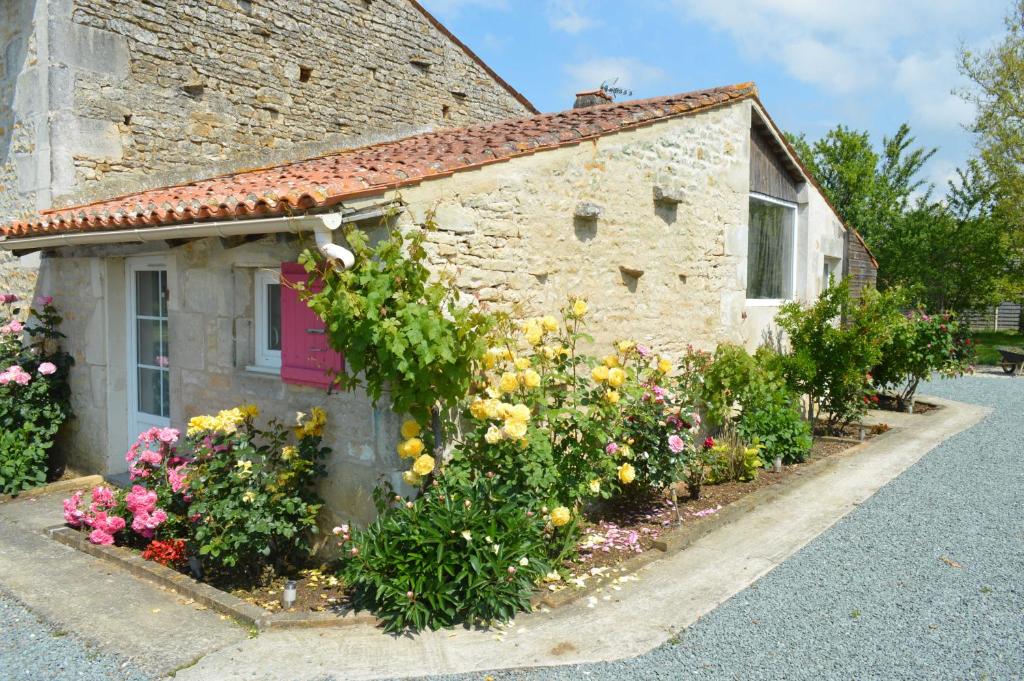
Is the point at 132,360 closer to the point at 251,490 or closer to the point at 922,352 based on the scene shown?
the point at 251,490

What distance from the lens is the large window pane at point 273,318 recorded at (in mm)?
5762

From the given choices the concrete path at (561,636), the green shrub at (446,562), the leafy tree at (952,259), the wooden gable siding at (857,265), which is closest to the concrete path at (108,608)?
the concrete path at (561,636)

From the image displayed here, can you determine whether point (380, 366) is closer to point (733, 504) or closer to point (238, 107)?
point (733, 504)

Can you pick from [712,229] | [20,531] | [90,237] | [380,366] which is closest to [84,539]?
[20,531]

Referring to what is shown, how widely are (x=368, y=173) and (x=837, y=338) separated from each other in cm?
626

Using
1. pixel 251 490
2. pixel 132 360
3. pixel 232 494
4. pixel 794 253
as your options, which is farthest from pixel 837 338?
pixel 132 360

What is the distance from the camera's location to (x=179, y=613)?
14.1 feet

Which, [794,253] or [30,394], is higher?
[794,253]

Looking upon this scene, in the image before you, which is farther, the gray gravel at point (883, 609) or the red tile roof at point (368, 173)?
the red tile roof at point (368, 173)

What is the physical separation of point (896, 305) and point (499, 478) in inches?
269

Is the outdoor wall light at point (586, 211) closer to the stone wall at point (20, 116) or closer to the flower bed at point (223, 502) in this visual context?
the flower bed at point (223, 502)

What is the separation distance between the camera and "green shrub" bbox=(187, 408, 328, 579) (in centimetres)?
476

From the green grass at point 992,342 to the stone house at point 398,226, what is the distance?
15.7m

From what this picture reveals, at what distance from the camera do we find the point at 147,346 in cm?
723
